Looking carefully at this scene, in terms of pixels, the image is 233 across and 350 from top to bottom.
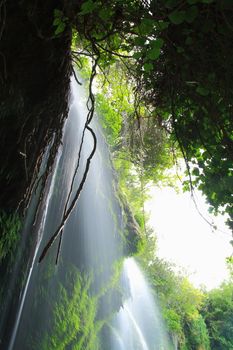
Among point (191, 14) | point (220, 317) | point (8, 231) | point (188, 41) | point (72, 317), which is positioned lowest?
point (8, 231)

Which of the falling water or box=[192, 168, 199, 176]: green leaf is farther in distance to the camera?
the falling water

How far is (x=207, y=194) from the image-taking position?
345 centimetres

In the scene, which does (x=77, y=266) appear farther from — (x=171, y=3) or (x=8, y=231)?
(x=171, y=3)

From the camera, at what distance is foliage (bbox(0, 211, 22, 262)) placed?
2451 millimetres

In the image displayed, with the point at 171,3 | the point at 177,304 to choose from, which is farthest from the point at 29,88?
the point at 177,304

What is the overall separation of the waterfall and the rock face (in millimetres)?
1767

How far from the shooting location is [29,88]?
2324 mm

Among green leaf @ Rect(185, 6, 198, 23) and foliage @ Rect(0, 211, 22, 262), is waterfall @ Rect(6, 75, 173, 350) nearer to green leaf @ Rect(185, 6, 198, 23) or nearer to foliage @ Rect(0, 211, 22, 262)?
foliage @ Rect(0, 211, 22, 262)

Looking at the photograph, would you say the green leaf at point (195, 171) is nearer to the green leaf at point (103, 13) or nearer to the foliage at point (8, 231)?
the foliage at point (8, 231)

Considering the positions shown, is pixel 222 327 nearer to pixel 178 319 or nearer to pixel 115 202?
pixel 178 319

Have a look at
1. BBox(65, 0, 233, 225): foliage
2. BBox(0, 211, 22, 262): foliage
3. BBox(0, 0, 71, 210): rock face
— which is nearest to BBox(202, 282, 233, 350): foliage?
BBox(65, 0, 233, 225): foliage

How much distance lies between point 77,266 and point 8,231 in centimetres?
489

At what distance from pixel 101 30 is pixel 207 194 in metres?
1.90

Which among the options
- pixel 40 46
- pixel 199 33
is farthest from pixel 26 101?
pixel 199 33
